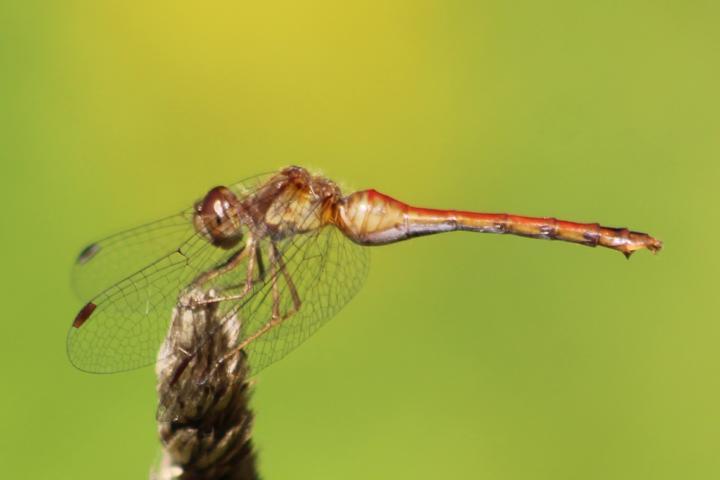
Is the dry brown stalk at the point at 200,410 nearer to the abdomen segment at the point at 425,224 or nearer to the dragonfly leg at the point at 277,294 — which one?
the dragonfly leg at the point at 277,294

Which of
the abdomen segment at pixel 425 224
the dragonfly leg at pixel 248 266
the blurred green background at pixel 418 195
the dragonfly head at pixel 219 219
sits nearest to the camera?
the dragonfly leg at pixel 248 266

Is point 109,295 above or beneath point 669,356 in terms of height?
above

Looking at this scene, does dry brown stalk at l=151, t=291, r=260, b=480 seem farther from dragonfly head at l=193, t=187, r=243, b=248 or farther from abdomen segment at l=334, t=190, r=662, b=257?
abdomen segment at l=334, t=190, r=662, b=257

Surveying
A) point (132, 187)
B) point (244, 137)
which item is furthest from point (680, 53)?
point (132, 187)

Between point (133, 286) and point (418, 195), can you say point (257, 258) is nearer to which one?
point (133, 286)

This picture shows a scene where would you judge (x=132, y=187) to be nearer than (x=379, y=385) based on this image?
No

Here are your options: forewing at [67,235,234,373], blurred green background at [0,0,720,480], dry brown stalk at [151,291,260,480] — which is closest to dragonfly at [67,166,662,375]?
forewing at [67,235,234,373]

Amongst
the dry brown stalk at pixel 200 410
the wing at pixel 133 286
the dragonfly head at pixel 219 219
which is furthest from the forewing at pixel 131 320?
the dry brown stalk at pixel 200 410

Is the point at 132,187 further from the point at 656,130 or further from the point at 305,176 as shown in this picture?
the point at 656,130
